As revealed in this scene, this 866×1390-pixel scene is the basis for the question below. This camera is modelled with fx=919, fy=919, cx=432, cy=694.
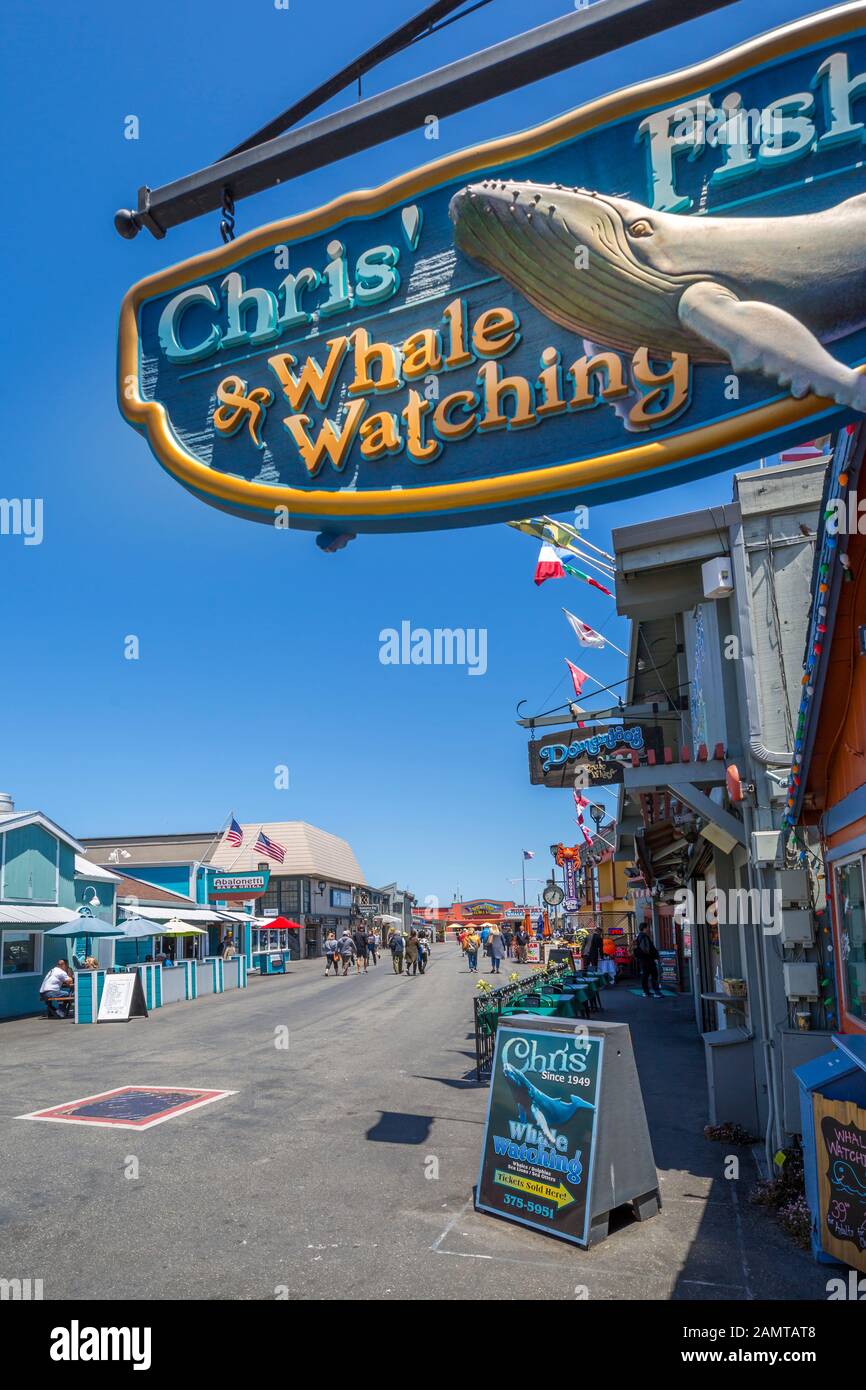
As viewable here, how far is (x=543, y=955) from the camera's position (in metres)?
43.2

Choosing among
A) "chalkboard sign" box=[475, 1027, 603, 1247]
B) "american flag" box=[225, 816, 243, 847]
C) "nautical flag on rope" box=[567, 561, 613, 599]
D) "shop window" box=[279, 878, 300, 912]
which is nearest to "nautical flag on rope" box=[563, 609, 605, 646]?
"nautical flag on rope" box=[567, 561, 613, 599]

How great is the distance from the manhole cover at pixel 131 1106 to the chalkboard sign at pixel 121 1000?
8.63 meters

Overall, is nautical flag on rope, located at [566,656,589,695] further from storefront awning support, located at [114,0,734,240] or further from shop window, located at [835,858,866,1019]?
storefront awning support, located at [114,0,734,240]

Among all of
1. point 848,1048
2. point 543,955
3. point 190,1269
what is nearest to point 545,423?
point 848,1048

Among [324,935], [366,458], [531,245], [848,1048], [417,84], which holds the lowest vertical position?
[324,935]

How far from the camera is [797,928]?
8.11m

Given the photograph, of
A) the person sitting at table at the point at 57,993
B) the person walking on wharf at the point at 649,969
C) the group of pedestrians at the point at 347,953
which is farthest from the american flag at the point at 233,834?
the person walking on wharf at the point at 649,969

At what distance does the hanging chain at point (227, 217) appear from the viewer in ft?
12.1

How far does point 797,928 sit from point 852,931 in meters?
0.72

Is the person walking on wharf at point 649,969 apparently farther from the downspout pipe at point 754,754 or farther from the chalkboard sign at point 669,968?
the downspout pipe at point 754,754

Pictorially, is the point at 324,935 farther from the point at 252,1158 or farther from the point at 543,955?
the point at 252,1158

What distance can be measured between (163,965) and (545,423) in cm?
2402

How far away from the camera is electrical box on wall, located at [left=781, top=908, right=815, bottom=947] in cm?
807
